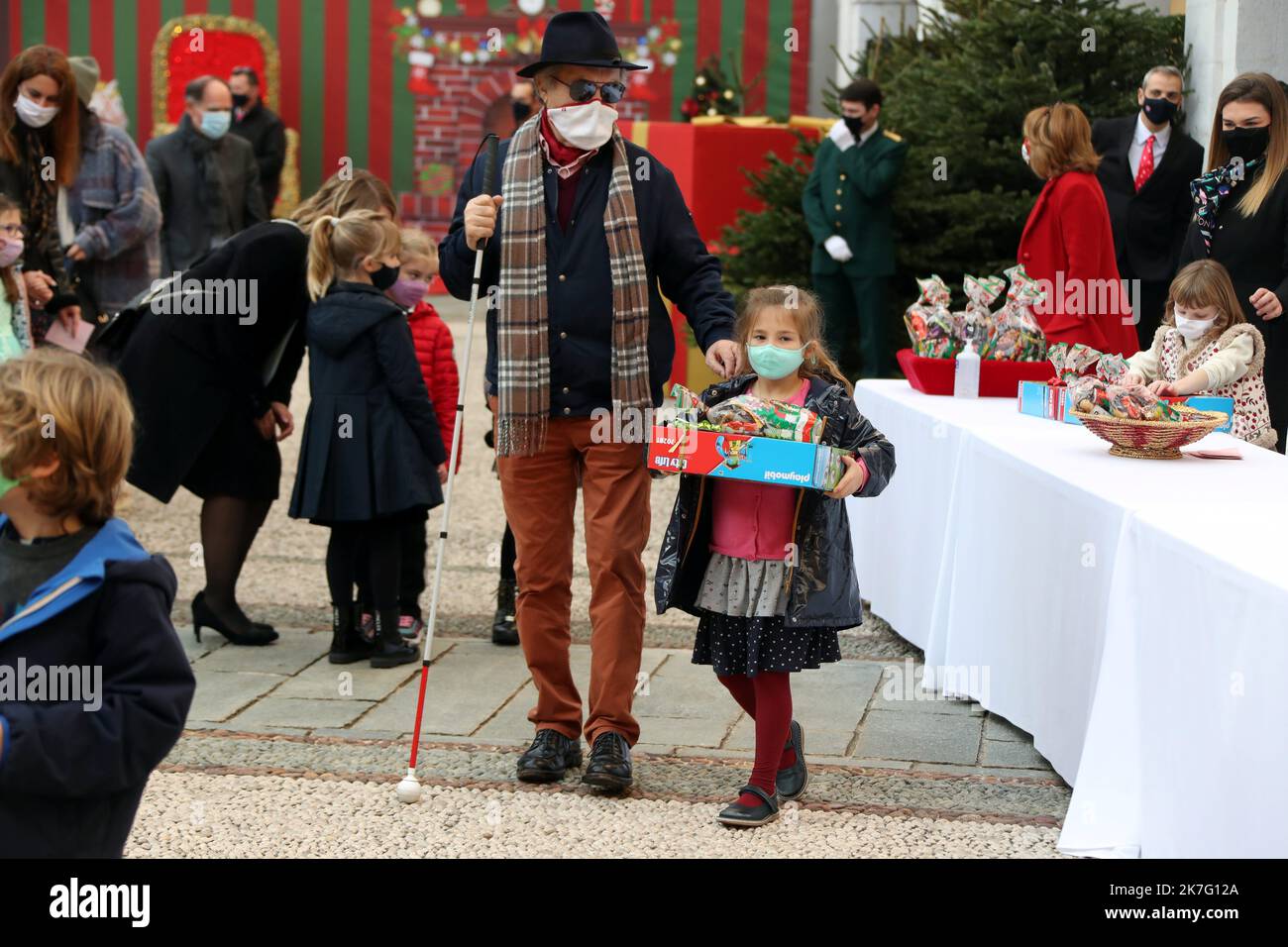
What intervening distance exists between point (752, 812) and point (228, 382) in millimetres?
2756

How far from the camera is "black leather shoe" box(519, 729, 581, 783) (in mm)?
4500

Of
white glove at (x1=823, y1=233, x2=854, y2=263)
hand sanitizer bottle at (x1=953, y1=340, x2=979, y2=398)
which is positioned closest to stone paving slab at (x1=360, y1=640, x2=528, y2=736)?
hand sanitizer bottle at (x1=953, y1=340, x2=979, y2=398)

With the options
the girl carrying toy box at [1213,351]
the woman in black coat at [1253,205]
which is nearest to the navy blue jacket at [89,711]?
the girl carrying toy box at [1213,351]

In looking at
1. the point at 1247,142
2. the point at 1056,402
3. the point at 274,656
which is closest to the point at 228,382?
the point at 274,656

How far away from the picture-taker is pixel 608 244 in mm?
4457

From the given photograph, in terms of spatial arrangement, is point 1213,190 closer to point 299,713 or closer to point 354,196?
point 354,196

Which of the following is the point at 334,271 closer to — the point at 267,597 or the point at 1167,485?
the point at 267,597

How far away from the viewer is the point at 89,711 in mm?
2492

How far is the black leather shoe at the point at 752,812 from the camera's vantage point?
4.16 m

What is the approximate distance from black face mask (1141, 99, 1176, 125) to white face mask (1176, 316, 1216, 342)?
10.5 ft

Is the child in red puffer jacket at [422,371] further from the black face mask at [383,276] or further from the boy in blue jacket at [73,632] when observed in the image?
the boy in blue jacket at [73,632]

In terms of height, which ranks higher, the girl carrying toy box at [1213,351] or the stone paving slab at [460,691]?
the girl carrying toy box at [1213,351]

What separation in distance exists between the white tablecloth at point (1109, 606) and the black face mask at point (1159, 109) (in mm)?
3087
